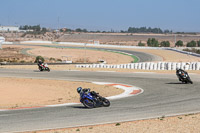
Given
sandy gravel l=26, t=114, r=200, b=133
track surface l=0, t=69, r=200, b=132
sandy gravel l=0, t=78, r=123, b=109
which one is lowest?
sandy gravel l=0, t=78, r=123, b=109

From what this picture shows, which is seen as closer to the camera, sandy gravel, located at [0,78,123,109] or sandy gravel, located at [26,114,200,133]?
sandy gravel, located at [26,114,200,133]

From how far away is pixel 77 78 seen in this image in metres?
30.7

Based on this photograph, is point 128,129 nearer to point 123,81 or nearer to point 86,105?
point 86,105

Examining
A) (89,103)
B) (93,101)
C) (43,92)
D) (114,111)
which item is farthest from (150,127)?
(43,92)

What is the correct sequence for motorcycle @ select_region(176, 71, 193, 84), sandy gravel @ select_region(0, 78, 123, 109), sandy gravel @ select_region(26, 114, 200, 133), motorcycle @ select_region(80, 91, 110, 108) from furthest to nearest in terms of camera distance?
motorcycle @ select_region(176, 71, 193, 84), sandy gravel @ select_region(0, 78, 123, 109), motorcycle @ select_region(80, 91, 110, 108), sandy gravel @ select_region(26, 114, 200, 133)

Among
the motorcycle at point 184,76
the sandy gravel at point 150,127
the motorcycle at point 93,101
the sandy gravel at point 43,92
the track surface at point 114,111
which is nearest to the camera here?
the sandy gravel at point 150,127

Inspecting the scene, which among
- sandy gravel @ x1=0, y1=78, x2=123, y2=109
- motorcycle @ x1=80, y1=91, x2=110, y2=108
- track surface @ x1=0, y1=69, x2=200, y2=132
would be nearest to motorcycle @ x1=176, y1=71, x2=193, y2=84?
track surface @ x1=0, y1=69, x2=200, y2=132

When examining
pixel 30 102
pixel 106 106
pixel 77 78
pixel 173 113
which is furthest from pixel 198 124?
pixel 77 78

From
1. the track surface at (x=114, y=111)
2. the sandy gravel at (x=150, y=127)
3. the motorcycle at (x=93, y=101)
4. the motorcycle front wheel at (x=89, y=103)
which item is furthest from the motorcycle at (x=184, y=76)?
the sandy gravel at (x=150, y=127)

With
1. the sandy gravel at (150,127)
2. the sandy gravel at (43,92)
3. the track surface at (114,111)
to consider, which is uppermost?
the sandy gravel at (150,127)

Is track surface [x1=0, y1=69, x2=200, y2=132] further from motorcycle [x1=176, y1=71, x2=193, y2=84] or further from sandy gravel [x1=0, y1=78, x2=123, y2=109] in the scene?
sandy gravel [x1=0, y1=78, x2=123, y2=109]

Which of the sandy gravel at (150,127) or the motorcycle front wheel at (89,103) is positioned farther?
the motorcycle front wheel at (89,103)

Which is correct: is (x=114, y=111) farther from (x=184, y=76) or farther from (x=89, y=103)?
(x=184, y=76)

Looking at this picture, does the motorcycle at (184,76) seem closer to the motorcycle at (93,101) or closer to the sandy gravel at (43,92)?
the sandy gravel at (43,92)
